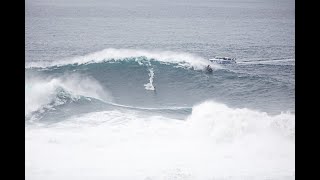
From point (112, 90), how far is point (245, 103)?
0.90m

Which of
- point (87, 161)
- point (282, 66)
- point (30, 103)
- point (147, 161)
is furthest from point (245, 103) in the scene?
point (30, 103)

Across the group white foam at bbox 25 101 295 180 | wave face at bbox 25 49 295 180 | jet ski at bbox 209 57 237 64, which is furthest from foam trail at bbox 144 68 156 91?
jet ski at bbox 209 57 237 64

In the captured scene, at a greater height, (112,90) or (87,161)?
(112,90)

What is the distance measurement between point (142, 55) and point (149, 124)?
49 cm

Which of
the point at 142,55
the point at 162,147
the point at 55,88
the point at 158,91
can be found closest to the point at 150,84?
the point at 158,91

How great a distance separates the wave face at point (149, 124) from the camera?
3.98m

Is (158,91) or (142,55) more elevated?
(142,55)

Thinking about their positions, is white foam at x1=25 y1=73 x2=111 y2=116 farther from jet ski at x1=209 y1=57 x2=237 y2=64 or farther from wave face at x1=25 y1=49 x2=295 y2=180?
jet ski at x1=209 y1=57 x2=237 y2=64

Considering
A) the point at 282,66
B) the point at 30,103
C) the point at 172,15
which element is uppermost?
the point at 172,15

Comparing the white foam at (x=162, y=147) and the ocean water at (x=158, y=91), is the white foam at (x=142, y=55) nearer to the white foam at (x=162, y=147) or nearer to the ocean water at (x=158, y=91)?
the ocean water at (x=158, y=91)

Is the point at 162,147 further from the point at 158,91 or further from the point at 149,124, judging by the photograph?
the point at 158,91

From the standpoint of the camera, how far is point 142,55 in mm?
4160
